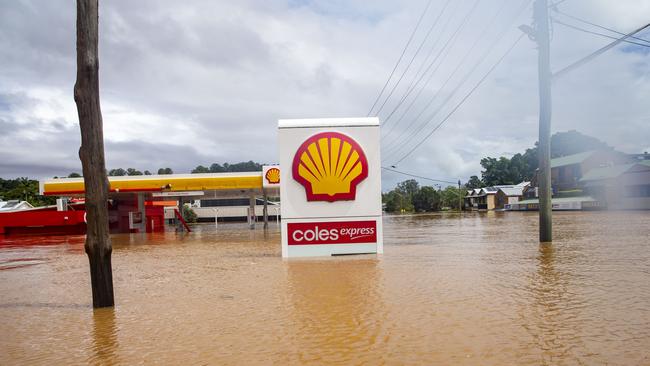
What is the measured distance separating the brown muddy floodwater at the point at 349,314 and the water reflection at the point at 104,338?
0.10 feet

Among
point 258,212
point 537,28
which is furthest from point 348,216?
point 258,212

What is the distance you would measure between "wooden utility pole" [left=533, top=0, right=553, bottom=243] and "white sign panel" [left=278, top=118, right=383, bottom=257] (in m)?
5.10

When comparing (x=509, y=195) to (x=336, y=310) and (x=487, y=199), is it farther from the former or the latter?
(x=336, y=310)

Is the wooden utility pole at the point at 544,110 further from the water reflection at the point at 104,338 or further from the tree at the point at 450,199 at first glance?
the tree at the point at 450,199

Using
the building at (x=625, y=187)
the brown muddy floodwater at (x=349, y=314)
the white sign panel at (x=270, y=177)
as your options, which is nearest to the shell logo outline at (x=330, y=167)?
the brown muddy floodwater at (x=349, y=314)

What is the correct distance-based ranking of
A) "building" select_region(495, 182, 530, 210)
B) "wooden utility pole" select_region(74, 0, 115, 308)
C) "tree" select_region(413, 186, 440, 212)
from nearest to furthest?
"wooden utility pole" select_region(74, 0, 115, 308)
"building" select_region(495, 182, 530, 210)
"tree" select_region(413, 186, 440, 212)

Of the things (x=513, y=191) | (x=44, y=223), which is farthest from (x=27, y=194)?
(x=513, y=191)

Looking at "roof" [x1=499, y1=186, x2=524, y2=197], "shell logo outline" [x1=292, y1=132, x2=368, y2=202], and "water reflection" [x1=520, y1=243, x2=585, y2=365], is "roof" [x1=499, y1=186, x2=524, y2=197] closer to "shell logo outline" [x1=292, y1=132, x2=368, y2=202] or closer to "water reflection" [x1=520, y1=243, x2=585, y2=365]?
"shell logo outline" [x1=292, y1=132, x2=368, y2=202]

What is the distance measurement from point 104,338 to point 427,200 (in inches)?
3169

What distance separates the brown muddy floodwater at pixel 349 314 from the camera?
4637 millimetres

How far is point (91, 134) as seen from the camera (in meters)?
6.91

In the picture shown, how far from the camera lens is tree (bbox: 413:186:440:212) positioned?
8326 centimetres

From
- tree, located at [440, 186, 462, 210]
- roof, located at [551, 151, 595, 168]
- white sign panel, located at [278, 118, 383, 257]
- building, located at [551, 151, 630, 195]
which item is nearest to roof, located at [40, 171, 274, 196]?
white sign panel, located at [278, 118, 383, 257]

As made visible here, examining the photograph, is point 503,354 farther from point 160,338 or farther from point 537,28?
point 537,28
